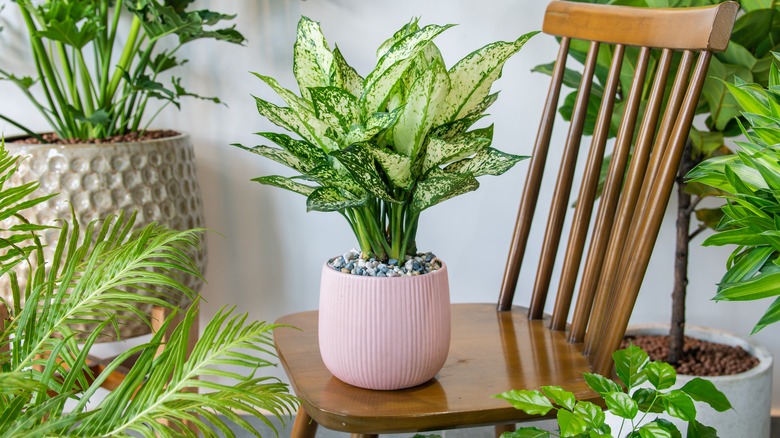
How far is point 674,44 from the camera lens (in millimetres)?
960

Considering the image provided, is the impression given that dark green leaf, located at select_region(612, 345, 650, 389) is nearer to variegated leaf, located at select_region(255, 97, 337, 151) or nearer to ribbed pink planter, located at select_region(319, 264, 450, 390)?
ribbed pink planter, located at select_region(319, 264, 450, 390)

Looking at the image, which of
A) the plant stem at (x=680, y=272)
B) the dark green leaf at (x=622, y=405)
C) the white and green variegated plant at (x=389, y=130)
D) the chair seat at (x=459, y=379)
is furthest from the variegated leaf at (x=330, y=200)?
the plant stem at (x=680, y=272)

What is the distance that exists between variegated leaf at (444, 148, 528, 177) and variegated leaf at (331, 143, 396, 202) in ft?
0.30

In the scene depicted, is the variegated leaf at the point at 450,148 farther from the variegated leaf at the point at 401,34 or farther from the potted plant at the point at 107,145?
the potted plant at the point at 107,145

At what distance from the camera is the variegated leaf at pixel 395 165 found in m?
0.78

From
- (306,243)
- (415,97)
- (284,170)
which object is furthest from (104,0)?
(415,97)

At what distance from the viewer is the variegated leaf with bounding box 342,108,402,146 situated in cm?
77

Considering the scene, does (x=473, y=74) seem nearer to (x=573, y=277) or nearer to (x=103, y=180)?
(x=573, y=277)

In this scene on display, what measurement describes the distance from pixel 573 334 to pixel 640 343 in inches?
17.1

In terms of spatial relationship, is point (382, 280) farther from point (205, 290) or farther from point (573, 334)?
point (205, 290)

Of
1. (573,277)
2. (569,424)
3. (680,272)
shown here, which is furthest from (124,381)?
(680,272)

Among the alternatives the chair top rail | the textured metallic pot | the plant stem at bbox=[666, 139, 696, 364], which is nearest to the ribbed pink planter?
the chair top rail

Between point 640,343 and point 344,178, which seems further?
point 640,343

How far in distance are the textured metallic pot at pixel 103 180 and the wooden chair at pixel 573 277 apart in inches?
13.6
